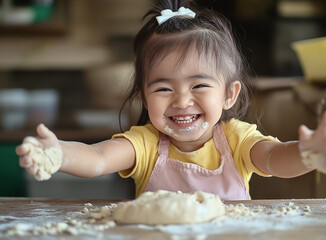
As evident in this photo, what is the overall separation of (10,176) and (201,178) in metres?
2.18

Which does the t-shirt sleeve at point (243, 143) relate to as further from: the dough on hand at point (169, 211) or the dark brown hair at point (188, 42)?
the dough on hand at point (169, 211)

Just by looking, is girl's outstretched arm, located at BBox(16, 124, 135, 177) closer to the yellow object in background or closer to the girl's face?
the girl's face

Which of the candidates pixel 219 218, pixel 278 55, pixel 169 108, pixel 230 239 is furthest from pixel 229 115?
pixel 278 55

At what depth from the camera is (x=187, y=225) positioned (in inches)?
32.1

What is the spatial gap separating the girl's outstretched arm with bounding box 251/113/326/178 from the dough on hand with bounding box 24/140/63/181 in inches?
16.1

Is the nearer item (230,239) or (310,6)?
(230,239)

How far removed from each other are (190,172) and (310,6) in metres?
3.08

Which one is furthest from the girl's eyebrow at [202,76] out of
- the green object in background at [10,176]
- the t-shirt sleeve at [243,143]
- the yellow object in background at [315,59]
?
the green object in background at [10,176]

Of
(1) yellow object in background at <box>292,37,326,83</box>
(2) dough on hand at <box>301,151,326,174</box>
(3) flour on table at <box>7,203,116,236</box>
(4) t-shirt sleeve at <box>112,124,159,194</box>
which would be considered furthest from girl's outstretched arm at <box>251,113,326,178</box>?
(1) yellow object in background at <box>292,37,326,83</box>

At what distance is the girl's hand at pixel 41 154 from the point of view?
2.69 feet

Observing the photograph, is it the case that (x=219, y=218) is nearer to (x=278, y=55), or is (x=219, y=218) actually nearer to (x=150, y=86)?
(x=150, y=86)

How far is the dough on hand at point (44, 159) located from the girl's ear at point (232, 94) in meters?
0.45

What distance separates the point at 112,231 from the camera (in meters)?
0.79

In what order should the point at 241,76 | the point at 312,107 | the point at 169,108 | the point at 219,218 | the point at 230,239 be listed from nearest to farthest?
the point at 230,239, the point at 219,218, the point at 169,108, the point at 241,76, the point at 312,107
